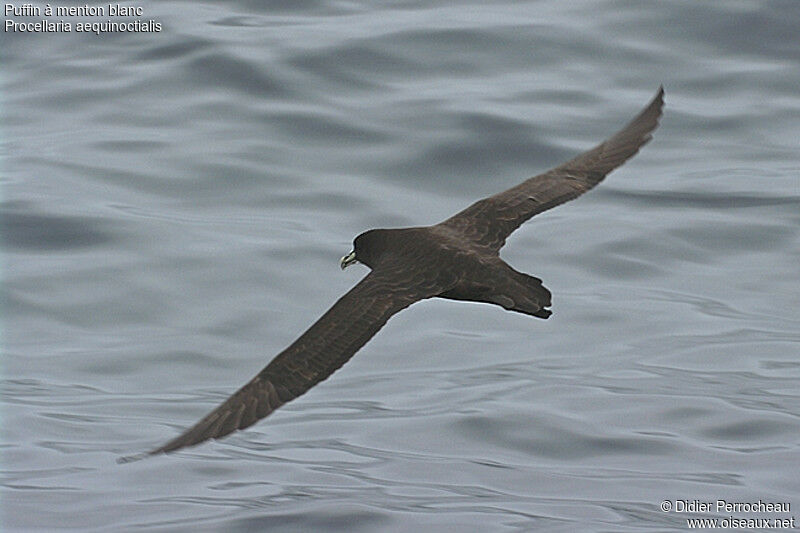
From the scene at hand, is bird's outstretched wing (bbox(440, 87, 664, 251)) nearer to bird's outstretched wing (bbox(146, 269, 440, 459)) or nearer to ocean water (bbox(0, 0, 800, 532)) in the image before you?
bird's outstretched wing (bbox(146, 269, 440, 459))

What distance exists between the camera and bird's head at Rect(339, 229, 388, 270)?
343 inches

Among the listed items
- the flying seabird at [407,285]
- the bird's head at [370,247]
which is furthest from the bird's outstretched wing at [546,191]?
the bird's head at [370,247]

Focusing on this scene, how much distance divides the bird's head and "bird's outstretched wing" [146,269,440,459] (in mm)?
531

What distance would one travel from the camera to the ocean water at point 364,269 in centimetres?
1016

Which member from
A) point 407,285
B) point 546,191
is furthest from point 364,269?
point 407,285

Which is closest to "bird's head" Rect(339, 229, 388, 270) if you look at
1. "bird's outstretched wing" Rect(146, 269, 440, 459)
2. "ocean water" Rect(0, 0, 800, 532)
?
"bird's outstretched wing" Rect(146, 269, 440, 459)

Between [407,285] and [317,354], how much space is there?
27.4 inches

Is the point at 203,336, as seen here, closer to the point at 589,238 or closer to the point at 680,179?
the point at 589,238

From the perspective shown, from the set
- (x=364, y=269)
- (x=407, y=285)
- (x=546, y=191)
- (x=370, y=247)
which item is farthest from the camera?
(x=364, y=269)

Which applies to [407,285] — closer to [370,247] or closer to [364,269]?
[370,247]

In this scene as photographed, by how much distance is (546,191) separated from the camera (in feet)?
30.8

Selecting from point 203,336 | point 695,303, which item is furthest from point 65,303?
point 695,303

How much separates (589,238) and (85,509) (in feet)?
17.3

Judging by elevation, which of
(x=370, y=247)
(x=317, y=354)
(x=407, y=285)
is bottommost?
(x=317, y=354)
